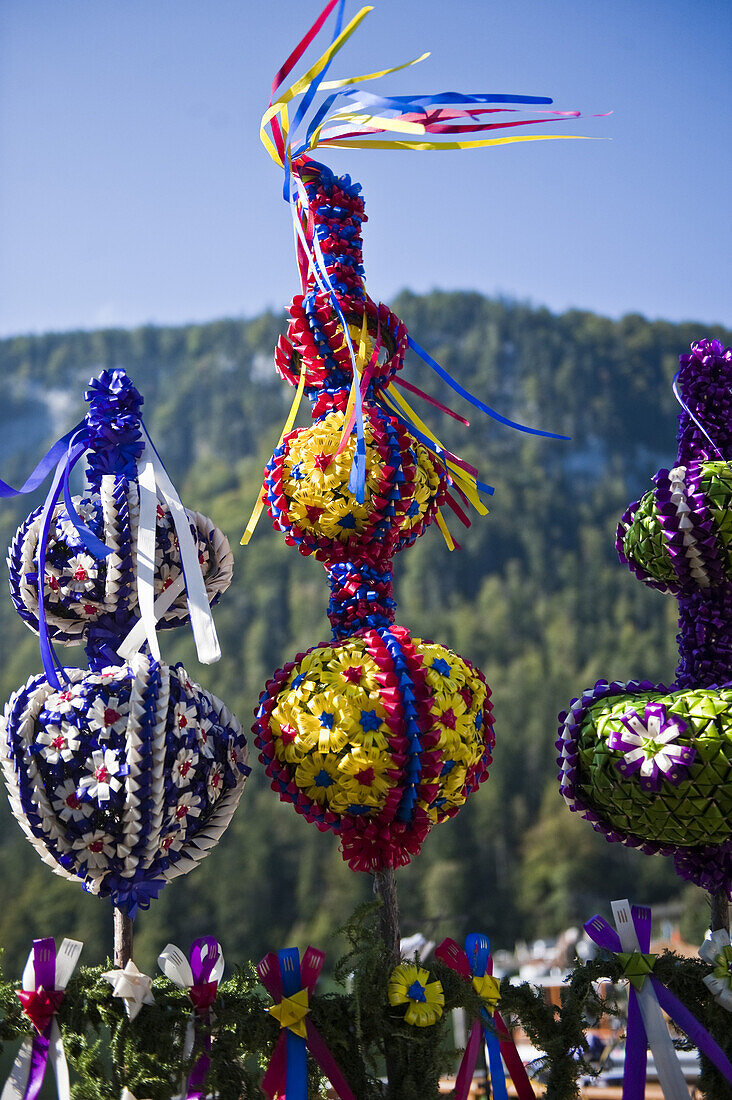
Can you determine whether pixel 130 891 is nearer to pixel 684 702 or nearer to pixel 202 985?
pixel 202 985

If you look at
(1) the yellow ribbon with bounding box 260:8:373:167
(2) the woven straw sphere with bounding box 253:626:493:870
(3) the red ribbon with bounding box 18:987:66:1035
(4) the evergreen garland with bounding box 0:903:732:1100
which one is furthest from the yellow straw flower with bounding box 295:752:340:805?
(1) the yellow ribbon with bounding box 260:8:373:167

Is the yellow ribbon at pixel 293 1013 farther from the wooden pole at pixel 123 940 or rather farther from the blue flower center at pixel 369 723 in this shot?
the blue flower center at pixel 369 723

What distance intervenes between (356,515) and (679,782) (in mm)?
447

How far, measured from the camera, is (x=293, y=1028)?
1.09 metres

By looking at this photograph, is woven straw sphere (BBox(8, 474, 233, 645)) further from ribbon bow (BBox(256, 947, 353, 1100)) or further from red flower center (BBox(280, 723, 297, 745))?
ribbon bow (BBox(256, 947, 353, 1100))

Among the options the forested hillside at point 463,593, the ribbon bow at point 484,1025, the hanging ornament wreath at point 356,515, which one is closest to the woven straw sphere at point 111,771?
the hanging ornament wreath at point 356,515

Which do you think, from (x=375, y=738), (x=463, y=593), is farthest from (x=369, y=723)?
(x=463, y=593)

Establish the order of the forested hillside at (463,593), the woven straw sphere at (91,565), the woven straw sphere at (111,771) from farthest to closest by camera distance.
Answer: the forested hillside at (463,593) → the woven straw sphere at (91,565) → the woven straw sphere at (111,771)

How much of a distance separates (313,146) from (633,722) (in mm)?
771

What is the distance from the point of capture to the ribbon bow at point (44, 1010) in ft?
3.57

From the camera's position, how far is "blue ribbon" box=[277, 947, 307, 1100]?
106cm

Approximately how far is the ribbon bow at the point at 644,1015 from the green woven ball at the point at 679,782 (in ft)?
0.37

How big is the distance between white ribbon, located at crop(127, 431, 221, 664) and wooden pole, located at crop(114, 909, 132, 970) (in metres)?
0.28

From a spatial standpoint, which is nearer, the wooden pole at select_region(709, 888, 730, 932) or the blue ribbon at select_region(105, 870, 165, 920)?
the blue ribbon at select_region(105, 870, 165, 920)
